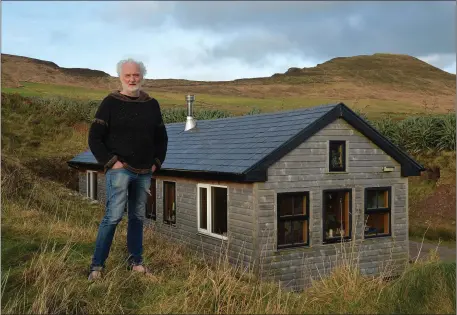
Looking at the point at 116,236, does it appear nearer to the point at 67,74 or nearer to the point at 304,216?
the point at 304,216

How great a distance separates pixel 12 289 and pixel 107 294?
92 centimetres

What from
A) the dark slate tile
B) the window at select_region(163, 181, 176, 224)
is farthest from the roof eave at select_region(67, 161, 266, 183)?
the window at select_region(163, 181, 176, 224)

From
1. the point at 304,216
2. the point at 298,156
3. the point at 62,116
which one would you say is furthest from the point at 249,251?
the point at 62,116

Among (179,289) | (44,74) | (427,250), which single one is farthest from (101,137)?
(44,74)

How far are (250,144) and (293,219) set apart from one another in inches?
79.8

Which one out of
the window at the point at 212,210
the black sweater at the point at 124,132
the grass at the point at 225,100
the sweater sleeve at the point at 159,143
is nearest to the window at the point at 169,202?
the window at the point at 212,210

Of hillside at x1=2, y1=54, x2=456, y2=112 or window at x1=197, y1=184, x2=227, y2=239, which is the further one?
hillside at x1=2, y1=54, x2=456, y2=112

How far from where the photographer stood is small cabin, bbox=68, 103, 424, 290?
10.3 metres

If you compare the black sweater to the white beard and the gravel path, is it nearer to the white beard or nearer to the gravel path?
the white beard

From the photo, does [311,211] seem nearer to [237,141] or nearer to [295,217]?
[295,217]

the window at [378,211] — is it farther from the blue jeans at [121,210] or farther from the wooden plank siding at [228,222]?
the blue jeans at [121,210]

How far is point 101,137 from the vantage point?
495 cm

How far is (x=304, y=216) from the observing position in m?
10.9

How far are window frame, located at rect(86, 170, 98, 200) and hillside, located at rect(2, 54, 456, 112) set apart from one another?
26403mm
